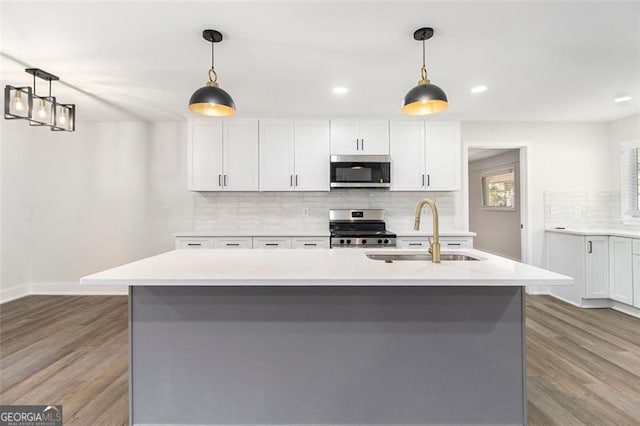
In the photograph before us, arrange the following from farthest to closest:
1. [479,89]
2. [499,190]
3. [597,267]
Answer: [499,190]
[597,267]
[479,89]

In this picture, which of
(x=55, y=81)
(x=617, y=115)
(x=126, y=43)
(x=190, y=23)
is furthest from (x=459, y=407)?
(x=617, y=115)

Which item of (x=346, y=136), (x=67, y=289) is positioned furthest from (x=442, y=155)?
(x=67, y=289)

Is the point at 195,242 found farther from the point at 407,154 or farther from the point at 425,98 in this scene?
the point at 425,98

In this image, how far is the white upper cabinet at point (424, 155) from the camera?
4.22m

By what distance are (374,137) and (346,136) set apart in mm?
360

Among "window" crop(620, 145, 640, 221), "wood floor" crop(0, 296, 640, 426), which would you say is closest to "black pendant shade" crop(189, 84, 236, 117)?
"wood floor" crop(0, 296, 640, 426)

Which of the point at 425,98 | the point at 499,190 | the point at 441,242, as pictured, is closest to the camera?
the point at 425,98

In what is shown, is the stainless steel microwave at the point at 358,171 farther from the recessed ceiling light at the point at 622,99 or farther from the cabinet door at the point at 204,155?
the recessed ceiling light at the point at 622,99

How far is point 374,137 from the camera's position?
4211 mm

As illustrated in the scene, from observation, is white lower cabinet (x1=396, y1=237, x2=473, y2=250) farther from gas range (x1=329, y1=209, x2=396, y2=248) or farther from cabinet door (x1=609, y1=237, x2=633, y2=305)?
cabinet door (x1=609, y1=237, x2=633, y2=305)

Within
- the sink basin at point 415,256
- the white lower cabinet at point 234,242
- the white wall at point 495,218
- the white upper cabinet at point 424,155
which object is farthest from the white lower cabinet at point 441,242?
the white wall at point 495,218

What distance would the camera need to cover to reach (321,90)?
3.25 m

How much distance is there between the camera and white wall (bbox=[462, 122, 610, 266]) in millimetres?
4426

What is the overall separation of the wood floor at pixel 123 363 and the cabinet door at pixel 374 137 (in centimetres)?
253
